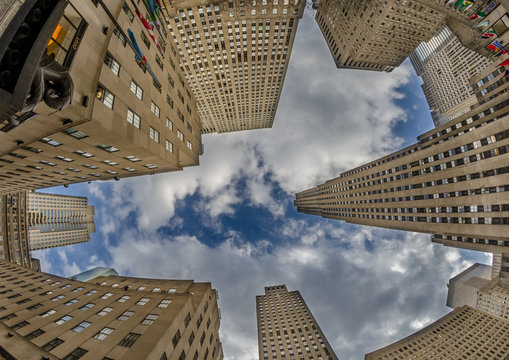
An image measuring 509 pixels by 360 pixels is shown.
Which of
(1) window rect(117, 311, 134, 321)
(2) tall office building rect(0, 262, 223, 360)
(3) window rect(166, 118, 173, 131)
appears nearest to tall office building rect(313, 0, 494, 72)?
(3) window rect(166, 118, 173, 131)

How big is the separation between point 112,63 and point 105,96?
3497mm

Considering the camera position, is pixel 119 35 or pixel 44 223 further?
pixel 44 223

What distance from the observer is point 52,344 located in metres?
23.6

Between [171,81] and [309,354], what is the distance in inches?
4810

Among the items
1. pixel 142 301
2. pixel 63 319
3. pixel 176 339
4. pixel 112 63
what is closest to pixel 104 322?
pixel 142 301

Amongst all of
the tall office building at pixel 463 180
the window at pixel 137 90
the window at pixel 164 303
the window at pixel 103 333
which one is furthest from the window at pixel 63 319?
the tall office building at pixel 463 180

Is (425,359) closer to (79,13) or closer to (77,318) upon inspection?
(77,318)

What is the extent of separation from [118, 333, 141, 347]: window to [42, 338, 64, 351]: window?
722 cm

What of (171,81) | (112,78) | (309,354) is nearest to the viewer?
(112,78)

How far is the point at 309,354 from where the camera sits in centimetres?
9650

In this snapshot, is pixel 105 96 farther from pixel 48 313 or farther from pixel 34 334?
pixel 48 313

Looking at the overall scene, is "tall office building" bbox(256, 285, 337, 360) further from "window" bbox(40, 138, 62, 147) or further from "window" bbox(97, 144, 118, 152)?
"window" bbox(40, 138, 62, 147)

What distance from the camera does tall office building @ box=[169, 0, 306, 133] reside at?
61750 mm

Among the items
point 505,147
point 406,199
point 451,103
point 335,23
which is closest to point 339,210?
point 406,199
